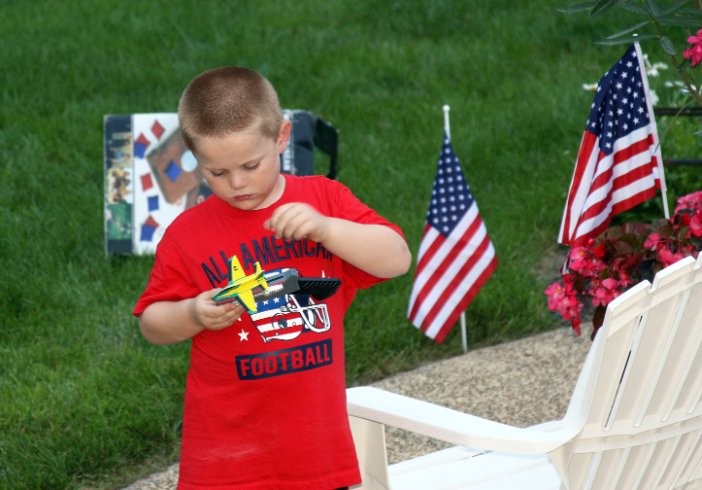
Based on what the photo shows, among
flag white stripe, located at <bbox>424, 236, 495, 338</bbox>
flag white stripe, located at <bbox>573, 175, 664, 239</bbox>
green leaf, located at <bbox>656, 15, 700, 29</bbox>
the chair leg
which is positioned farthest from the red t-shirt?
flag white stripe, located at <bbox>424, 236, 495, 338</bbox>

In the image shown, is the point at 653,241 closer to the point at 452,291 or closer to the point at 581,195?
the point at 581,195

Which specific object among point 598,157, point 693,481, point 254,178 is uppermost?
point 254,178

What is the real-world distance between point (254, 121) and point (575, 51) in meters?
6.76

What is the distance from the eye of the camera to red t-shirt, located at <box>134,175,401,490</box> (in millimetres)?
2887

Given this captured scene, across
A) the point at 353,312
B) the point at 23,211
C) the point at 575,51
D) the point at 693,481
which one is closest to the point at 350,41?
the point at 575,51

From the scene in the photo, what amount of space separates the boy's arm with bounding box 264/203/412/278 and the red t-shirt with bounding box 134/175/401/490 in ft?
0.28

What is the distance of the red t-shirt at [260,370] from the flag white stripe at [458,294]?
2409 mm

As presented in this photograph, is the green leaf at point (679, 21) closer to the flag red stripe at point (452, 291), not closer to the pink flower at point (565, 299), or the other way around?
the pink flower at point (565, 299)

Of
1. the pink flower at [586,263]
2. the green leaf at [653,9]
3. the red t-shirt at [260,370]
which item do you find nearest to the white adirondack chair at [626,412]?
the red t-shirt at [260,370]

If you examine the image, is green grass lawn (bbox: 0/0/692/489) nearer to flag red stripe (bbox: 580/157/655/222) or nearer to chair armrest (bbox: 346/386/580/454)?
flag red stripe (bbox: 580/157/655/222)

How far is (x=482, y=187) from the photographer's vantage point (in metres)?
7.17

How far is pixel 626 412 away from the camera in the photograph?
2895 millimetres

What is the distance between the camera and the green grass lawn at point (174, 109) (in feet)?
16.1

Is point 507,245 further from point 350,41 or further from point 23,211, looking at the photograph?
point 350,41
